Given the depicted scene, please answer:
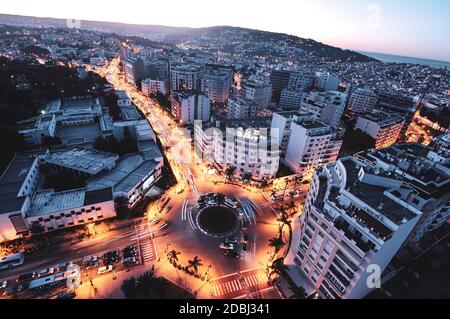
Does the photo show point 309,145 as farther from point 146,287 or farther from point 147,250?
point 146,287

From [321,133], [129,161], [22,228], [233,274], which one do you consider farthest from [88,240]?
[321,133]

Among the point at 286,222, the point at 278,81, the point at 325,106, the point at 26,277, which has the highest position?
the point at 278,81

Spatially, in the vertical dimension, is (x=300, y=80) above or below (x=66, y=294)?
above

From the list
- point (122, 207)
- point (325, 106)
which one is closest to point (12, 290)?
point (122, 207)

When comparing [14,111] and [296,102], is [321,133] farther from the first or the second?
[14,111]

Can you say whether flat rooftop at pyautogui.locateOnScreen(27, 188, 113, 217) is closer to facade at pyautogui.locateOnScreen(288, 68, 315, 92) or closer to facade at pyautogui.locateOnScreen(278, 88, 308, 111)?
facade at pyautogui.locateOnScreen(278, 88, 308, 111)

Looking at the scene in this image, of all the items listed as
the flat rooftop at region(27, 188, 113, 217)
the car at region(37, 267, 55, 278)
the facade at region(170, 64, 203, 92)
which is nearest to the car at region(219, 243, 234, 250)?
the flat rooftop at region(27, 188, 113, 217)
